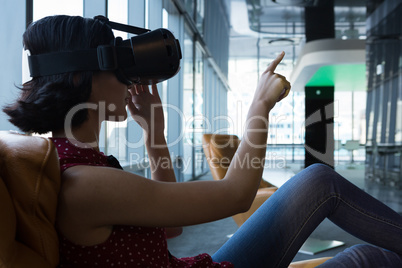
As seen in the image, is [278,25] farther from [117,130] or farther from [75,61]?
[75,61]

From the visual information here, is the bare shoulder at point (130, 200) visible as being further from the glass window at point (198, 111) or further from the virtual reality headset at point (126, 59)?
the glass window at point (198, 111)

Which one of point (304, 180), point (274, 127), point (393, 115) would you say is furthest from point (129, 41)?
point (274, 127)

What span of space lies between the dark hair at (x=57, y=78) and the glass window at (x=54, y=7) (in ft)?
Answer: 4.72

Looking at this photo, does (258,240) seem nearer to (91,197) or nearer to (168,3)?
(91,197)

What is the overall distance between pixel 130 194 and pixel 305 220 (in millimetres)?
583

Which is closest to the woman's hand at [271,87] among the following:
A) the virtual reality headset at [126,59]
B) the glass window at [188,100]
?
the virtual reality headset at [126,59]

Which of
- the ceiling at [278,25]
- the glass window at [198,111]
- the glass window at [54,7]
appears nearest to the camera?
the glass window at [54,7]

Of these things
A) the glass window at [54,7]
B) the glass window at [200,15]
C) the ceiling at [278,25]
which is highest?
the ceiling at [278,25]

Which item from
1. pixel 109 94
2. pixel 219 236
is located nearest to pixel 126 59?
pixel 109 94

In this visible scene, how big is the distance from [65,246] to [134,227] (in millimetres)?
138

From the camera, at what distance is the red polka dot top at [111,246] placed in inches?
30.3

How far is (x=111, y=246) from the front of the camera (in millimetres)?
784

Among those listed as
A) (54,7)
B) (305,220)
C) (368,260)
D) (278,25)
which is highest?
(278,25)

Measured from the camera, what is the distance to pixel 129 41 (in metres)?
0.87
